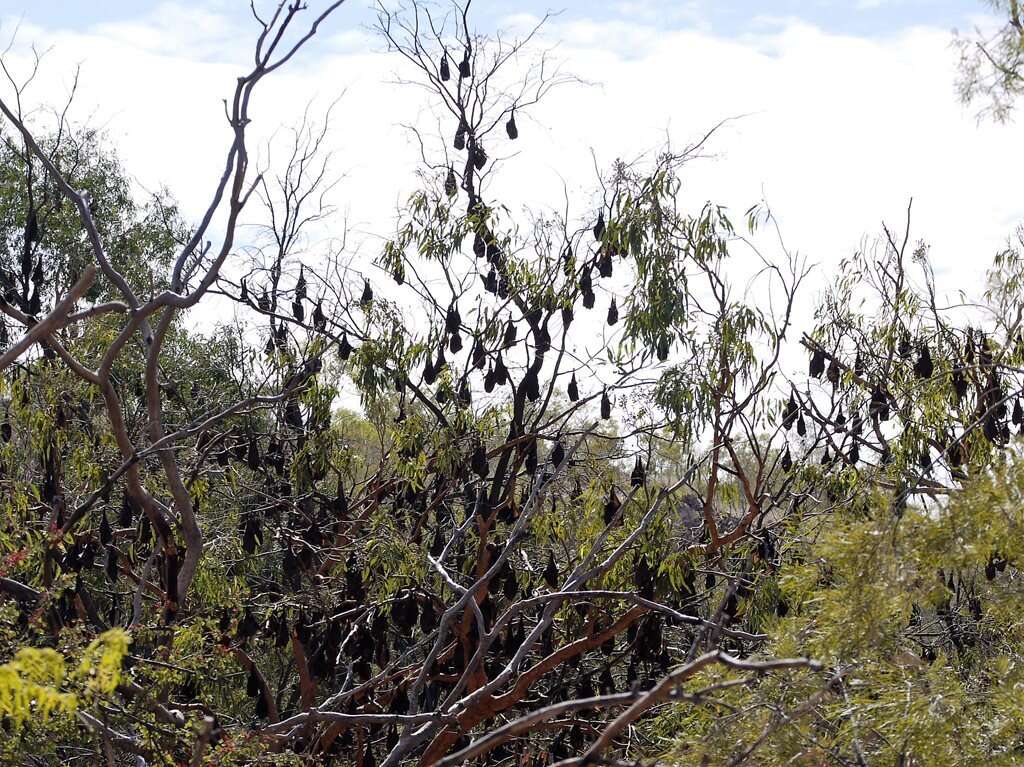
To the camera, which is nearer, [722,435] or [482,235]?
[722,435]

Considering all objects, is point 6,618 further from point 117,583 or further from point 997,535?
point 117,583

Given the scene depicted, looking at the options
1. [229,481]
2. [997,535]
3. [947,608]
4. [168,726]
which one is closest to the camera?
[997,535]

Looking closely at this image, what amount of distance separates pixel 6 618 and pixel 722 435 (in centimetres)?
403

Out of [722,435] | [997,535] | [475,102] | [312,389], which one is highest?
[475,102]

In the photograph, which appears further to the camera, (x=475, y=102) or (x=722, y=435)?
(x=475, y=102)

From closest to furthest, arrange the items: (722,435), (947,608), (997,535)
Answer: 1. (997,535)
2. (722,435)
3. (947,608)

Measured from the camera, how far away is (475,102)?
8.23 m

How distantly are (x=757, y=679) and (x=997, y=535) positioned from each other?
0.91 metres

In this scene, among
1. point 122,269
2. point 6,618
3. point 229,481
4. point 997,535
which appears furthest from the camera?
point 122,269

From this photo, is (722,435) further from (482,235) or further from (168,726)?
(168,726)

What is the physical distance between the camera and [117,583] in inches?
331

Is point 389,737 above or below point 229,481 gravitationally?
below

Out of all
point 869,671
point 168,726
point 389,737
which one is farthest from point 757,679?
point 389,737

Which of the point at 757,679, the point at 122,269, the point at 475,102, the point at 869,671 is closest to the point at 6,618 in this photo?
the point at 757,679
